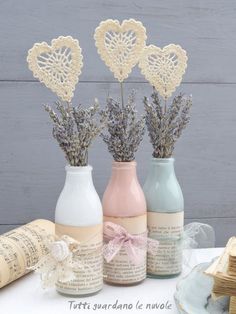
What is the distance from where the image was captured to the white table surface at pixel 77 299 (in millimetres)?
556

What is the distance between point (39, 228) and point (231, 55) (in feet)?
1.87

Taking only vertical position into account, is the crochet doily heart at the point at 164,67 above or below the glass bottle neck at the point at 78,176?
above

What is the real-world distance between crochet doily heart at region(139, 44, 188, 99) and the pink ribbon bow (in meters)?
0.19

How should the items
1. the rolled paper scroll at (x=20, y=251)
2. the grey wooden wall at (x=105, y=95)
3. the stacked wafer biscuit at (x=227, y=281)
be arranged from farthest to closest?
the grey wooden wall at (x=105, y=95), the rolled paper scroll at (x=20, y=251), the stacked wafer biscuit at (x=227, y=281)

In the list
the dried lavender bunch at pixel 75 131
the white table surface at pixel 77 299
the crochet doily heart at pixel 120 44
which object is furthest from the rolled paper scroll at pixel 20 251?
the crochet doily heart at pixel 120 44

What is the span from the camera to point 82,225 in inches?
22.5

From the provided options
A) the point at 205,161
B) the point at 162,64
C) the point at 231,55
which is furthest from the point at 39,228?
the point at 231,55

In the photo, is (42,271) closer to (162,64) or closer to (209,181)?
(162,64)

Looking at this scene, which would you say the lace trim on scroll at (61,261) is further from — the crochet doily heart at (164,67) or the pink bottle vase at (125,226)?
the crochet doily heart at (164,67)

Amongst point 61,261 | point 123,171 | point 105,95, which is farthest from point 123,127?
point 105,95

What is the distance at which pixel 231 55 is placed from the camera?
3.39 feet

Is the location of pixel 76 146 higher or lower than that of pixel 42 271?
higher

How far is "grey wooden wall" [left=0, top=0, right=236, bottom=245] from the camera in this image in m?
0.97

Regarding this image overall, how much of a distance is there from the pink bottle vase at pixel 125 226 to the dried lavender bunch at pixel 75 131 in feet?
0.19
